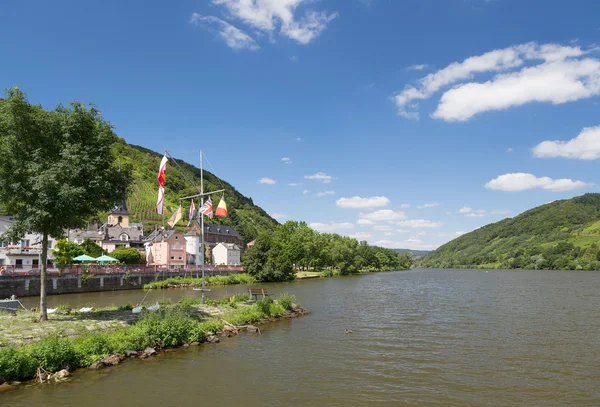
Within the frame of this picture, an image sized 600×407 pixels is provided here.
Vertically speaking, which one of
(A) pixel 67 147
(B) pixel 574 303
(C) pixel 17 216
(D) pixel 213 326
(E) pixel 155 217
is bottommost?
(B) pixel 574 303

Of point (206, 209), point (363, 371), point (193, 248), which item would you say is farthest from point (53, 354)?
point (193, 248)

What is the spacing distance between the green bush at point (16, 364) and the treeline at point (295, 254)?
252 feet

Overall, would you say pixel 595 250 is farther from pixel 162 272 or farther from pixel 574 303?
pixel 162 272

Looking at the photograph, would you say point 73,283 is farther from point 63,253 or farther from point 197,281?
point 197,281

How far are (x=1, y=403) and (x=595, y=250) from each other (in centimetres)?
20686

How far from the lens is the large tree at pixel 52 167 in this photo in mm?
21625

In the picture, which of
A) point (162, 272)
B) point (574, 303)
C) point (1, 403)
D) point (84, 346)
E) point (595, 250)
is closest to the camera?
point (1, 403)

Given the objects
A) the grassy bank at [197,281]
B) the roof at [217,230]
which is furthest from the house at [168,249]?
the roof at [217,230]

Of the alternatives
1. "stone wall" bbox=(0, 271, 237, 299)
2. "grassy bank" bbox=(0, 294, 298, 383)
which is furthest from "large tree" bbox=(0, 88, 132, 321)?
"stone wall" bbox=(0, 271, 237, 299)

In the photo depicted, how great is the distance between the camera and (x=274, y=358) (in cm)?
2100

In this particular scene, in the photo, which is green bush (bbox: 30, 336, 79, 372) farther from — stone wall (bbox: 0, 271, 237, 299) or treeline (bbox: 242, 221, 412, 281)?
treeline (bbox: 242, 221, 412, 281)

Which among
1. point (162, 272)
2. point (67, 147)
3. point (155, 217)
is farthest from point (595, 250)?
point (67, 147)

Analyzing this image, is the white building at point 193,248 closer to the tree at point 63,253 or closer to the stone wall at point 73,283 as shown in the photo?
the stone wall at point 73,283

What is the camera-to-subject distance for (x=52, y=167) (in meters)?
21.8
